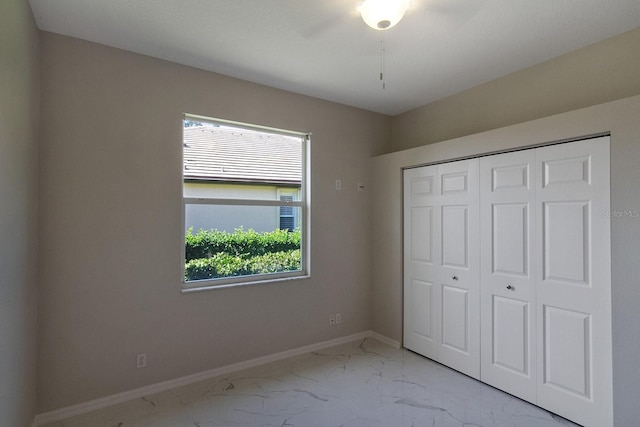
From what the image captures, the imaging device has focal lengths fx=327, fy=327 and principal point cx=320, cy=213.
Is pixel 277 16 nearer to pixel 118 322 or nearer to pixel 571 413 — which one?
pixel 118 322

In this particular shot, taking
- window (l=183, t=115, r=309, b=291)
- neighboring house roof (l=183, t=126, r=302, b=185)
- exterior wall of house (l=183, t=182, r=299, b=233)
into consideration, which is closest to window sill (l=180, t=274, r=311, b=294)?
window (l=183, t=115, r=309, b=291)

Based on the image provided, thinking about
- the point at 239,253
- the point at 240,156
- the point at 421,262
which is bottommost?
the point at 421,262

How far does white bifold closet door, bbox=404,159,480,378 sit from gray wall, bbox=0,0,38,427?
3077 millimetres

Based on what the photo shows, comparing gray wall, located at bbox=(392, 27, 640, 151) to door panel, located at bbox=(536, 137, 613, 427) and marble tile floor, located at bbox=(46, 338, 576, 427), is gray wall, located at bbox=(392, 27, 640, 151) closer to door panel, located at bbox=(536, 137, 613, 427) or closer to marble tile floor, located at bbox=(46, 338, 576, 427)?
door panel, located at bbox=(536, 137, 613, 427)

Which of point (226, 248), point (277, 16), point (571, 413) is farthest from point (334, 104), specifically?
point (571, 413)

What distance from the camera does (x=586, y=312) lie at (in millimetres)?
2184

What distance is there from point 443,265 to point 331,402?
1.58 meters

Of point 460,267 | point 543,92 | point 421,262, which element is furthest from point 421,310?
point 543,92

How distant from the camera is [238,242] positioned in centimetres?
308

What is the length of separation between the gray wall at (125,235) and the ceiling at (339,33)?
242 millimetres

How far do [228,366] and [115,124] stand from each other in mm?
2210

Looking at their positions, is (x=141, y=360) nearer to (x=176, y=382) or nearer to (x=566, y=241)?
(x=176, y=382)

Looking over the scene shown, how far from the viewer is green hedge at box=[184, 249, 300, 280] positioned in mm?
2879

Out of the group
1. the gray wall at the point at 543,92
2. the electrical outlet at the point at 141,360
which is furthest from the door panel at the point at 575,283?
the electrical outlet at the point at 141,360
